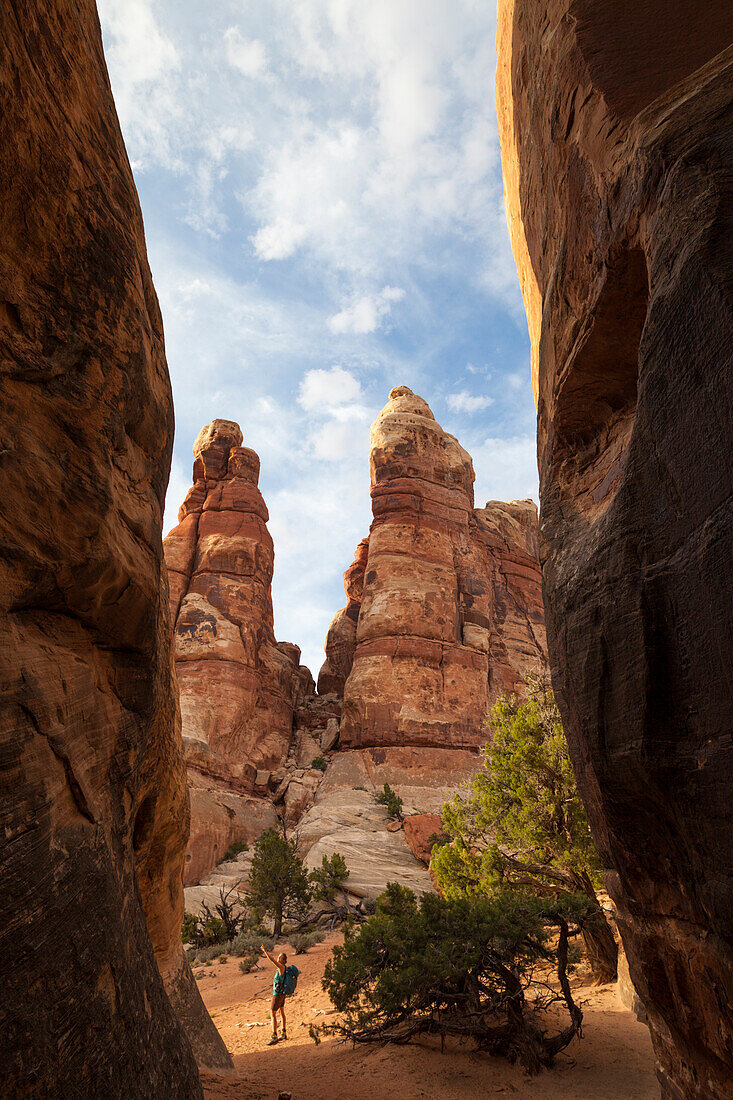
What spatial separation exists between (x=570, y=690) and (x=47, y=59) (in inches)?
249

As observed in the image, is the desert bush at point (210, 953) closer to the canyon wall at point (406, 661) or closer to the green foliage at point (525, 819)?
the canyon wall at point (406, 661)

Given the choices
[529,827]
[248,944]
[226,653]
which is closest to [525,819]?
[529,827]

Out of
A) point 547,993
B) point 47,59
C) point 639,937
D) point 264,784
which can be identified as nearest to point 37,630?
point 47,59

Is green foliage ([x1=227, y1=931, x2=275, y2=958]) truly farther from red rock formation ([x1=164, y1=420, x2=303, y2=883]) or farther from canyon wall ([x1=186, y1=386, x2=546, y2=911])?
red rock formation ([x1=164, y1=420, x2=303, y2=883])

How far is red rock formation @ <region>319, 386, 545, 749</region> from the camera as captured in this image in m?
33.6

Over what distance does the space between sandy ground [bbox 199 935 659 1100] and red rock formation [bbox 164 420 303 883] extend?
17260 millimetres

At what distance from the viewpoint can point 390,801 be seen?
93.0 feet

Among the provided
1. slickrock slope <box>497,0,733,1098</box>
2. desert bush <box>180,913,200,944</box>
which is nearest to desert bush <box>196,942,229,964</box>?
desert bush <box>180,913,200,944</box>

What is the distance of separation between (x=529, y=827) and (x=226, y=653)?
78.6ft

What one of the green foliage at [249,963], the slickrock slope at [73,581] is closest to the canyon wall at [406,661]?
the green foliage at [249,963]

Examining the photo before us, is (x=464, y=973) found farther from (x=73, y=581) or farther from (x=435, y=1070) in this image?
(x=73, y=581)

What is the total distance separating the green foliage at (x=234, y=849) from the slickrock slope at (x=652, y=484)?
25.5m

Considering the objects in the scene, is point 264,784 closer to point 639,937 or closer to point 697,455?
point 639,937

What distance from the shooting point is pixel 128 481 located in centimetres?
489
